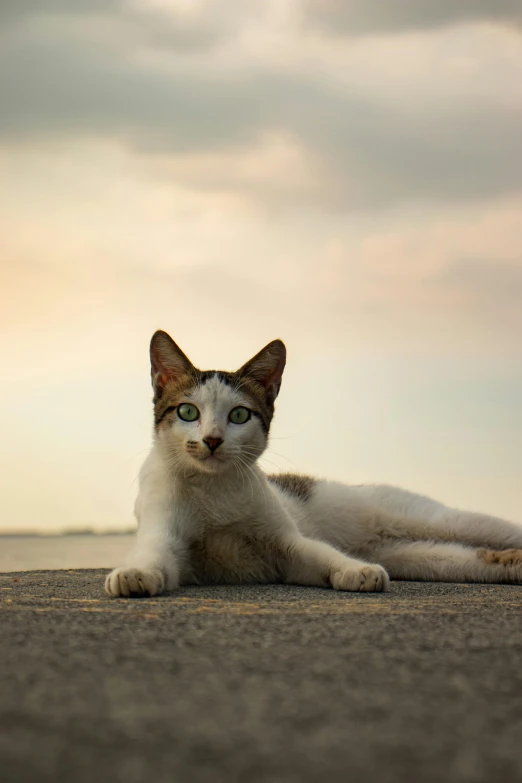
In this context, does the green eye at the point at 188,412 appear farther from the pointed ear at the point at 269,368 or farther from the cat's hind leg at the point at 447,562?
the cat's hind leg at the point at 447,562

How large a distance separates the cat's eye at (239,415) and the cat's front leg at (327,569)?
1.91 ft

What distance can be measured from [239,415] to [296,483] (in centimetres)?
122

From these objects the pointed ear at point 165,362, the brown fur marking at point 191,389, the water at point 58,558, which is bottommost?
the water at point 58,558

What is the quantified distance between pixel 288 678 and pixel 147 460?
8.86 ft

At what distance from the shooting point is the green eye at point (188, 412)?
11.4 ft

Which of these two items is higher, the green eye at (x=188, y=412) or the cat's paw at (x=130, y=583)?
the green eye at (x=188, y=412)

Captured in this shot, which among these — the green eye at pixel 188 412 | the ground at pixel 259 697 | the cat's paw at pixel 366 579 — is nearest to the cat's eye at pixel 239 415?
the green eye at pixel 188 412

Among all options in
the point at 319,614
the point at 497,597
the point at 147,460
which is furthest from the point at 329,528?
A: the point at 319,614

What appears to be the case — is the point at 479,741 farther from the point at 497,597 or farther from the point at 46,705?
the point at 497,597

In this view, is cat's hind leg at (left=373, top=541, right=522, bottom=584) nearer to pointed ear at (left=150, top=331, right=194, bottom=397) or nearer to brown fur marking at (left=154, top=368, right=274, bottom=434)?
brown fur marking at (left=154, top=368, right=274, bottom=434)

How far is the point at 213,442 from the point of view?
3307mm

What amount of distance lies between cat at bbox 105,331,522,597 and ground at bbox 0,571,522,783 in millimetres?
1075

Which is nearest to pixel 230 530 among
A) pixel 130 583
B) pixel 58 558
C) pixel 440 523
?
pixel 130 583

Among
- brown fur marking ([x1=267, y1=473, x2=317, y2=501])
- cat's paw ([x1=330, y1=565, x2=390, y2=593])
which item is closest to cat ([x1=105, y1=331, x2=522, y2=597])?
cat's paw ([x1=330, y1=565, x2=390, y2=593])
